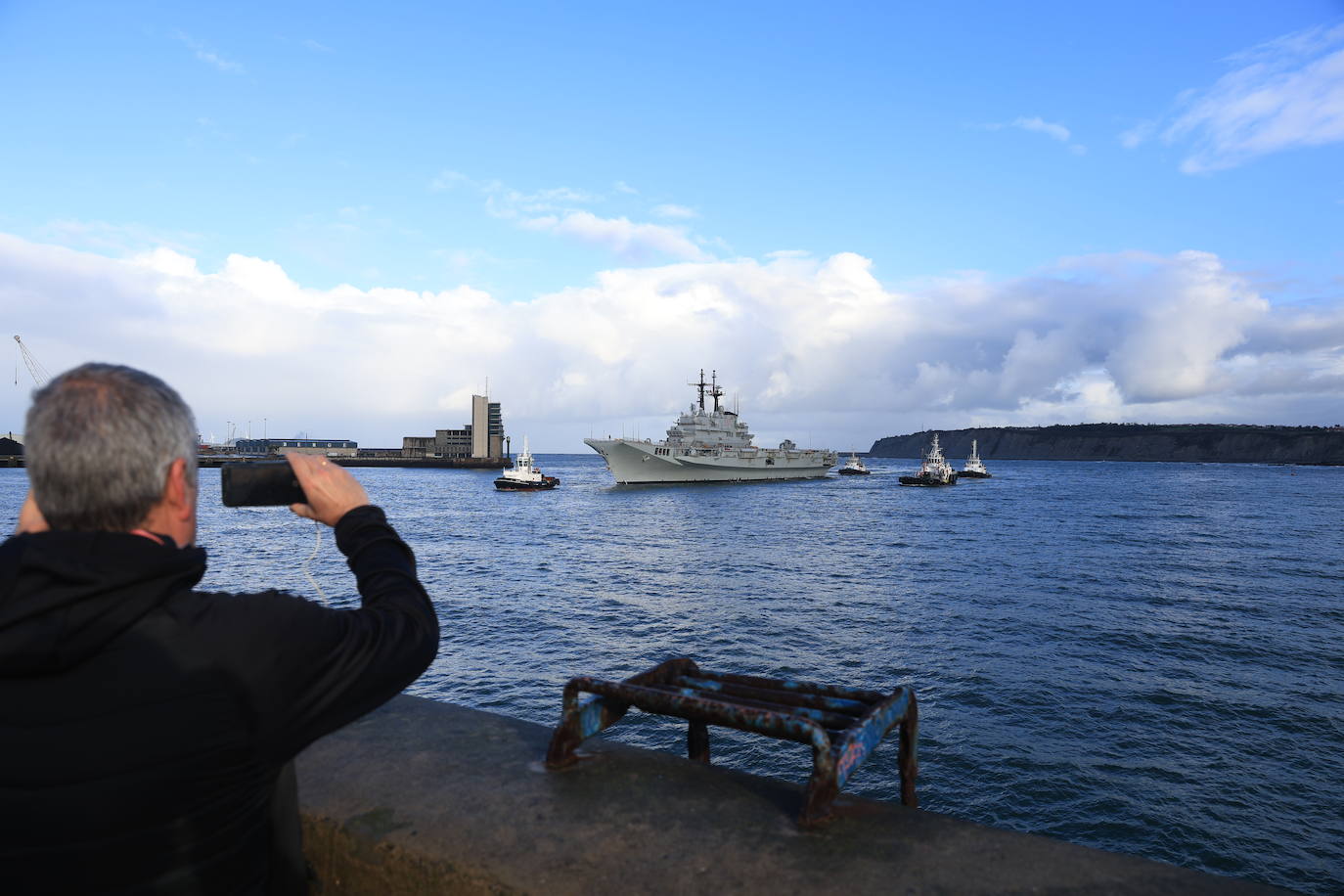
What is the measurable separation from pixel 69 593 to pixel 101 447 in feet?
0.79

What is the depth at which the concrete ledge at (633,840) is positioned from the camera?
187 cm

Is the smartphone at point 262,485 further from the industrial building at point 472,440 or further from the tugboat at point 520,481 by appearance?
the industrial building at point 472,440

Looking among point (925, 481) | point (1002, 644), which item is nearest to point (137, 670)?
point (1002, 644)

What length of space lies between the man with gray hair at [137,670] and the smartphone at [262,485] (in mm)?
333

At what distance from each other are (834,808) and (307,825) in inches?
61.7

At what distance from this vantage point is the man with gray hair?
1.00 m

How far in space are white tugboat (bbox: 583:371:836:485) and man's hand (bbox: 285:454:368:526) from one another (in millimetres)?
58338

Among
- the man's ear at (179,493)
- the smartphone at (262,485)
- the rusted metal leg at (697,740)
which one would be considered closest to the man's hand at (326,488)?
the smartphone at (262,485)

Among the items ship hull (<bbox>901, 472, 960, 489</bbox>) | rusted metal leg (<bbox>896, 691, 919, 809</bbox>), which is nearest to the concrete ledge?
rusted metal leg (<bbox>896, 691, 919, 809</bbox>)

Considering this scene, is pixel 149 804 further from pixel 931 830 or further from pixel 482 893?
pixel 931 830

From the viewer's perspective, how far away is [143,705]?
1.04 meters

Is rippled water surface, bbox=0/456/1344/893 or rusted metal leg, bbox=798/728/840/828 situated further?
rippled water surface, bbox=0/456/1344/893

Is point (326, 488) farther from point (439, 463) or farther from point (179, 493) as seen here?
point (439, 463)

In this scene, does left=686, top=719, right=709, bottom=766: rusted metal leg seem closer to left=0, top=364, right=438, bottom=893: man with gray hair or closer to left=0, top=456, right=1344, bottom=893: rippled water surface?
left=0, top=364, right=438, bottom=893: man with gray hair
